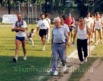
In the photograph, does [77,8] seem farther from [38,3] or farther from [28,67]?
[28,67]

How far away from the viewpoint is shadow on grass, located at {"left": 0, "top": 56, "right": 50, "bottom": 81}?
43.1 feet

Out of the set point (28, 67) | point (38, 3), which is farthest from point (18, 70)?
point (38, 3)

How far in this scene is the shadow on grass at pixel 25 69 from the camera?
13.1 m

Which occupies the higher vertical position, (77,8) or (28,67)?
(28,67)

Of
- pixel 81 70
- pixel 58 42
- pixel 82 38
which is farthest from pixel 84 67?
pixel 58 42

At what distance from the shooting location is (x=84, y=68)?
50.1 ft

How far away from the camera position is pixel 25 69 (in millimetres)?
14977

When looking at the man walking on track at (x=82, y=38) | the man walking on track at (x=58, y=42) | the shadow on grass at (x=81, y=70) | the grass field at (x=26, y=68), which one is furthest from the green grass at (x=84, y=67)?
the grass field at (x=26, y=68)

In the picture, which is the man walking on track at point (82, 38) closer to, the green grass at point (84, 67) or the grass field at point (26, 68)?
the green grass at point (84, 67)

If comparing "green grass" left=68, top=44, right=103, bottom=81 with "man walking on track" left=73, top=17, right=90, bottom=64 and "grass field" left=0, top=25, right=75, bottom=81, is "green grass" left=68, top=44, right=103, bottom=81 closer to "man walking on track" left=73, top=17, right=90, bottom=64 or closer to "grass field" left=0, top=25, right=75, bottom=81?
"man walking on track" left=73, top=17, right=90, bottom=64

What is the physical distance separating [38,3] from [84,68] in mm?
61119

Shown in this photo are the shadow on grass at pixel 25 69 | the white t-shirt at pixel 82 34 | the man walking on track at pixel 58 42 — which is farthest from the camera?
the white t-shirt at pixel 82 34

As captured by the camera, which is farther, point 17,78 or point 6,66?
point 6,66

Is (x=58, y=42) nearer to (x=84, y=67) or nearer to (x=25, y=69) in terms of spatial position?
(x=25, y=69)
